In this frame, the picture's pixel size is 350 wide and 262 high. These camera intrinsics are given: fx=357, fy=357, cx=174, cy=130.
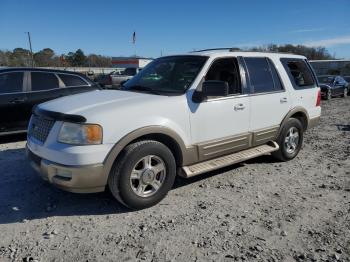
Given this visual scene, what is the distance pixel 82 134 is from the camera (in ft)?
12.3

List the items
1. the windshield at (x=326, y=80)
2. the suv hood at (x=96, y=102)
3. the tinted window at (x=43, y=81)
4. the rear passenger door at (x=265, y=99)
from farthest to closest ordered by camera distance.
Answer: the windshield at (x=326, y=80) < the tinted window at (x=43, y=81) < the rear passenger door at (x=265, y=99) < the suv hood at (x=96, y=102)

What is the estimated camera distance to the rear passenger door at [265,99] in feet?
17.7

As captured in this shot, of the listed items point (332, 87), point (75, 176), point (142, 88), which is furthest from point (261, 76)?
point (332, 87)

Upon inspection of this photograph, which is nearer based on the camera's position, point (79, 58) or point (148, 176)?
point (148, 176)

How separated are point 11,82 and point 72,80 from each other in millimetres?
1340

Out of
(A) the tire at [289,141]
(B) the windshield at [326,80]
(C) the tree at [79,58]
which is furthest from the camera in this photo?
(C) the tree at [79,58]

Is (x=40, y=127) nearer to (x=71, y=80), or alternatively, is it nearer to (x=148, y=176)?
(x=148, y=176)

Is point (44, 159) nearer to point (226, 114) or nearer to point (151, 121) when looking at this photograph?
point (151, 121)

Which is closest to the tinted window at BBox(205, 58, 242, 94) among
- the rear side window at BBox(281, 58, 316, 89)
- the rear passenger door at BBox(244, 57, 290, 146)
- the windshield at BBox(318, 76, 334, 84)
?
the rear passenger door at BBox(244, 57, 290, 146)

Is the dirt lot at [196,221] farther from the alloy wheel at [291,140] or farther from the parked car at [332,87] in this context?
the parked car at [332,87]

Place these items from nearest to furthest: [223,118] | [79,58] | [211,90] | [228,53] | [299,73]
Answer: [211,90] < [223,118] < [228,53] < [299,73] < [79,58]

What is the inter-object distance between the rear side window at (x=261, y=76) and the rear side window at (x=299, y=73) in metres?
0.44

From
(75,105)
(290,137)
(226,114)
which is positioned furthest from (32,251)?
(290,137)

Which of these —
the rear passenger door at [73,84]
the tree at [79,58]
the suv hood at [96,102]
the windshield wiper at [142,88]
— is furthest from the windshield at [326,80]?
the tree at [79,58]
